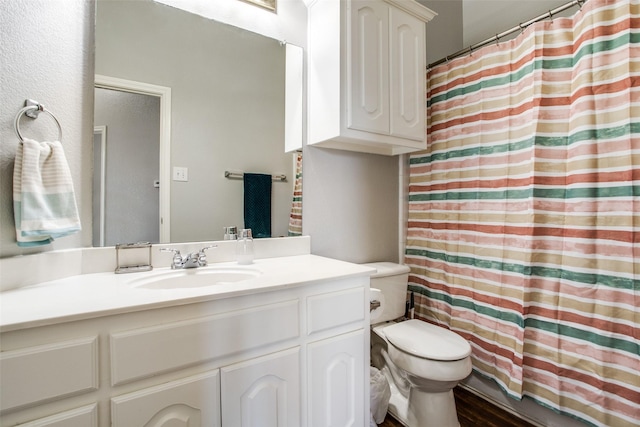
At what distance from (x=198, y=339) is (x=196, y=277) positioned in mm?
392

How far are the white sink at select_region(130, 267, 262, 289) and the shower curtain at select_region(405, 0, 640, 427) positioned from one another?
1201 millimetres

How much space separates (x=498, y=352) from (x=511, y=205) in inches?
29.3

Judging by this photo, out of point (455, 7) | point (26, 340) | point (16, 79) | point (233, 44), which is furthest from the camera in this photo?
point (455, 7)

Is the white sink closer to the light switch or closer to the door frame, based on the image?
the door frame

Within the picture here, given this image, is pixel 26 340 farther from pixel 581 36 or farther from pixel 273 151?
pixel 581 36

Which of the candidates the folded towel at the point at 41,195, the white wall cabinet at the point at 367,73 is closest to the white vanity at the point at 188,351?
the folded towel at the point at 41,195

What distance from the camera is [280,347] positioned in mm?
943

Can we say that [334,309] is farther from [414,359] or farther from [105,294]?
[105,294]

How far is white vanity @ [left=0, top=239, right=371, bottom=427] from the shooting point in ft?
2.13

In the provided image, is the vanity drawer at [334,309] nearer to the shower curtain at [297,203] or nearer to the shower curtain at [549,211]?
the shower curtain at [297,203]

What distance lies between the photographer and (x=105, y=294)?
81cm

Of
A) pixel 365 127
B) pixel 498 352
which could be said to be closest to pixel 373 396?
pixel 498 352

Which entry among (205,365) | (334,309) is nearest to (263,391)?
(205,365)

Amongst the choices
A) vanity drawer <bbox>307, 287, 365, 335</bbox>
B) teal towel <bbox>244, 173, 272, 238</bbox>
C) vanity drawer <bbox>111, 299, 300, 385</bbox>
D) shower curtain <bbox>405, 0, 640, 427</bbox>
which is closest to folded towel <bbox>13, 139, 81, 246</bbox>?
vanity drawer <bbox>111, 299, 300, 385</bbox>
